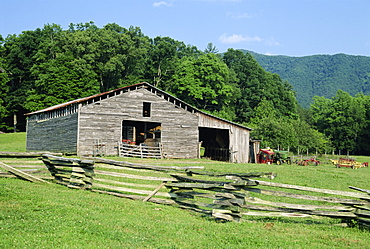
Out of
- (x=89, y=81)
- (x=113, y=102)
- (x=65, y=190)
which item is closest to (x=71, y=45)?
(x=89, y=81)

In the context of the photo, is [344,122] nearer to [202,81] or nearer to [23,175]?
[202,81]

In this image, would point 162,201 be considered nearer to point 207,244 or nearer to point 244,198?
point 244,198

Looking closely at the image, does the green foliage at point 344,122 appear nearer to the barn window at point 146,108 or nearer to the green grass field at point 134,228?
the barn window at point 146,108

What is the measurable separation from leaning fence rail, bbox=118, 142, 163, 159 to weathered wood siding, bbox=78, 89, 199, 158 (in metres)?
0.64

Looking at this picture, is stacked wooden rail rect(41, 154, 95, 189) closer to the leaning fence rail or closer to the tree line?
the leaning fence rail

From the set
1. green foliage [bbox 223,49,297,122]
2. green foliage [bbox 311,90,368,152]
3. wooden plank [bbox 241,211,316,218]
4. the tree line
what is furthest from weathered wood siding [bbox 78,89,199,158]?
green foliage [bbox 311,90,368,152]

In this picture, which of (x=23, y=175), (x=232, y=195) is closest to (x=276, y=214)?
(x=232, y=195)

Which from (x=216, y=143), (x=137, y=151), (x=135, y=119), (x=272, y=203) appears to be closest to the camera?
(x=272, y=203)

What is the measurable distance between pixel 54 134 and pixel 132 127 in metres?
7.89

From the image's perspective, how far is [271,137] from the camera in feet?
176

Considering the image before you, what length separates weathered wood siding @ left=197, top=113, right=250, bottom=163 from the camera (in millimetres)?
41062

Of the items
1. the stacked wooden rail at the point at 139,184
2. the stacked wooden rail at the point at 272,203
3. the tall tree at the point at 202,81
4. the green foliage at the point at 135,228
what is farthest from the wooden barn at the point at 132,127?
the stacked wooden rail at the point at 272,203

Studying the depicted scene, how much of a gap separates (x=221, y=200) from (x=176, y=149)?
1108 inches

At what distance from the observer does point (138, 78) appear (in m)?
80.3
